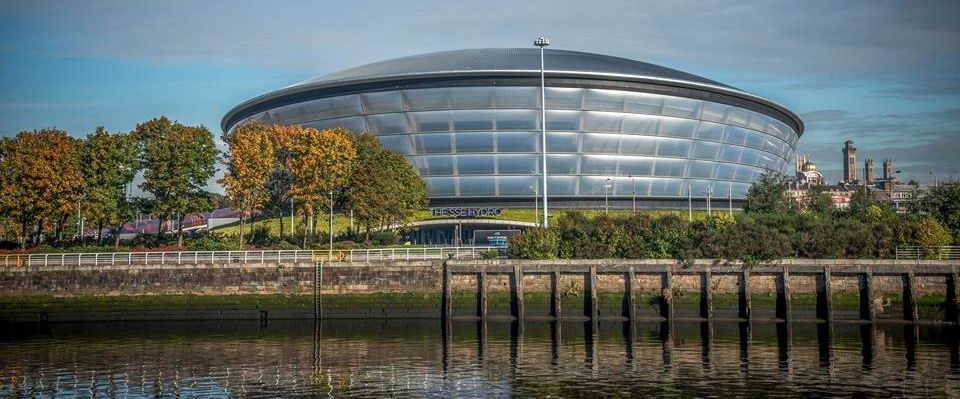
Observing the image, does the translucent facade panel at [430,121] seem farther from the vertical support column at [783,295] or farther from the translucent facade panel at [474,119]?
the vertical support column at [783,295]

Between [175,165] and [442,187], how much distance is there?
119 feet

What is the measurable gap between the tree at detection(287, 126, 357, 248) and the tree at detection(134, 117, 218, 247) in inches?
247

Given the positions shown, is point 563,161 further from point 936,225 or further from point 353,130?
point 936,225

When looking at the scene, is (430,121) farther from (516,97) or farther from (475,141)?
(516,97)

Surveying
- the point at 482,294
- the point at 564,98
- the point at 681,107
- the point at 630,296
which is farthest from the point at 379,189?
the point at 681,107

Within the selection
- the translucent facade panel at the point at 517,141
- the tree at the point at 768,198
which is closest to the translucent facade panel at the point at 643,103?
the translucent facade panel at the point at 517,141

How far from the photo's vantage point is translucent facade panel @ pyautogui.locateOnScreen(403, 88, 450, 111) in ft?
390

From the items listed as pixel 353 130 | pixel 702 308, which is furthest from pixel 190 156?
pixel 702 308

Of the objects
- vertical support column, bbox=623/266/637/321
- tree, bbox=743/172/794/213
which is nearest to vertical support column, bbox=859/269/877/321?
vertical support column, bbox=623/266/637/321

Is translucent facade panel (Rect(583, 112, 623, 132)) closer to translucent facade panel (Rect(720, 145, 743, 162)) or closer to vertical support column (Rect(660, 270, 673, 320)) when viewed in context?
translucent facade panel (Rect(720, 145, 743, 162))

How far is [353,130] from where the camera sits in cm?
12231

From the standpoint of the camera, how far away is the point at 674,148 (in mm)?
126125

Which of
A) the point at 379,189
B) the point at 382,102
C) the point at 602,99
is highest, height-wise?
the point at 602,99

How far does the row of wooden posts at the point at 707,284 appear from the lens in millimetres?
68750
